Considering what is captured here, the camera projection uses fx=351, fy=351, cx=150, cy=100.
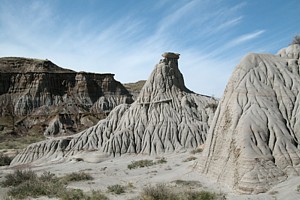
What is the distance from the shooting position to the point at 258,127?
1916 centimetres

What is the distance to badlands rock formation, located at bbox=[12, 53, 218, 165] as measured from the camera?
41.2 meters

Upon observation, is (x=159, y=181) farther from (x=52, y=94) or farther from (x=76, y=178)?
(x=52, y=94)

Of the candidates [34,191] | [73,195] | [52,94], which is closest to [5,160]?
[34,191]

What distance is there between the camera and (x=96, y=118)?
8500cm

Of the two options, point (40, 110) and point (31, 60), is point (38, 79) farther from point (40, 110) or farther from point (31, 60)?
point (31, 60)

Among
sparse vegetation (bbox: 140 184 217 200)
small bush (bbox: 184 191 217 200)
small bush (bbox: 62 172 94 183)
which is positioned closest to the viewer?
small bush (bbox: 184 191 217 200)

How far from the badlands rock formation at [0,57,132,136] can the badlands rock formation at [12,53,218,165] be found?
34.9 m

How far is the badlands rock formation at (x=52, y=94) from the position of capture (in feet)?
282

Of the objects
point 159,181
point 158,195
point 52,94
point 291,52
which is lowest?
point 159,181

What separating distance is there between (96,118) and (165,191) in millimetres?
68400

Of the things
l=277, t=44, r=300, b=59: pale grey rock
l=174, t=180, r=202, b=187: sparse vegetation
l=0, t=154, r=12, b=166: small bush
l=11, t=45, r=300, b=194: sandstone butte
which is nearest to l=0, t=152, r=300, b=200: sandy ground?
l=174, t=180, r=202, b=187: sparse vegetation

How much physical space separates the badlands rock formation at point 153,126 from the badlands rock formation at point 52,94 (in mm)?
34860

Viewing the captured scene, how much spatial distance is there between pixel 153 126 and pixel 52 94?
188ft

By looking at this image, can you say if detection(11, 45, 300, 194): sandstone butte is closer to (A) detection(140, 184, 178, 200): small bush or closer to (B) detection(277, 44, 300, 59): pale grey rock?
(B) detection(277, 44, 300, 59): pale grey rock
